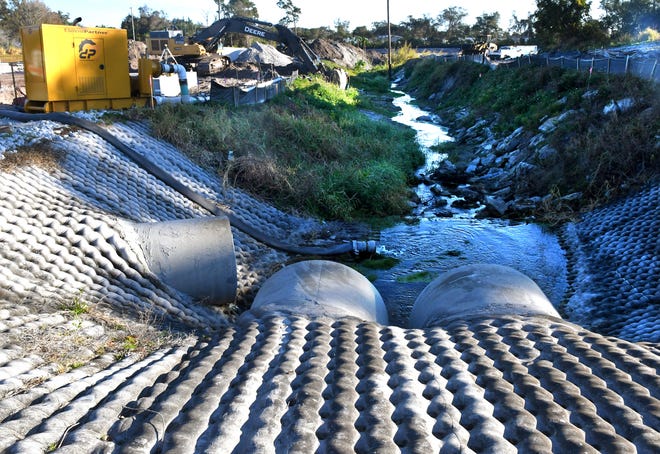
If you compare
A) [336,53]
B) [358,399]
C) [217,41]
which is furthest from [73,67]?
[336,53]

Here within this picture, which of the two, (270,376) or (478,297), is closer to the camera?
(270,376)

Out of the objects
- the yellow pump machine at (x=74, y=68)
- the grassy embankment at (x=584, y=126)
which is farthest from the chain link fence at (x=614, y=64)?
the yellow pump machine at (x=74, y=68)

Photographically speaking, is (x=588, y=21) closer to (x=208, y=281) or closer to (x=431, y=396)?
(x=208, y=281)

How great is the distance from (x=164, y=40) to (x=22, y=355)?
92.4 feet

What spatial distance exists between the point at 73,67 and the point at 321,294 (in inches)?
401

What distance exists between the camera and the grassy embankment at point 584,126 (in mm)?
13109

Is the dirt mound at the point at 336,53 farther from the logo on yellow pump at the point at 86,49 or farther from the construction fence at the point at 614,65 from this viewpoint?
the logo on yellow pump at the point at 86,49

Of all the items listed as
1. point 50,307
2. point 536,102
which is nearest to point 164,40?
point 536,102

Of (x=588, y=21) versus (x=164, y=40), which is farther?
(x=588, y=21)

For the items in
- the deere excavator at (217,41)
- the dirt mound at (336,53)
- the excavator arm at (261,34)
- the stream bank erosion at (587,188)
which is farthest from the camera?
the dirt mound at (336,53)

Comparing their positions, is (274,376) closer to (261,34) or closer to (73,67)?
(73,67)

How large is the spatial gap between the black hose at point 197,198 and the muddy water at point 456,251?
3.10ft

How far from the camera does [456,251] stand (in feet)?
38.8

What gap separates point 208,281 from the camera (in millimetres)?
7906
